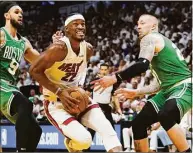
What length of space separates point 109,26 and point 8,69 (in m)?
13.7

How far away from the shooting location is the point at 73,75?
239 inches

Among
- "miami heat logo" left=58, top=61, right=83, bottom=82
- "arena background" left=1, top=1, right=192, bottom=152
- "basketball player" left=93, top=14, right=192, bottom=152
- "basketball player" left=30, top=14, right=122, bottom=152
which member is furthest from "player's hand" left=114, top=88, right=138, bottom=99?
"arena background" left=1, top=1, right=192, bottom=152

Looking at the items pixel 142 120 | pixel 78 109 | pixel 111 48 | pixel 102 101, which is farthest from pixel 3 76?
pixel 111 48

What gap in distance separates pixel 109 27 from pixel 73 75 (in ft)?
45.7

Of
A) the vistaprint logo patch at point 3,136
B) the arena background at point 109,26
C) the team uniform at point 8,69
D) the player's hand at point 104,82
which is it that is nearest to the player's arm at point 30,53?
the team uniform at point 8,69

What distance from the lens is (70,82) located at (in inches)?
241

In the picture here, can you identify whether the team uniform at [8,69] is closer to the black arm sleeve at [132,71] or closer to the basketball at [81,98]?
the basketball at [81,98]

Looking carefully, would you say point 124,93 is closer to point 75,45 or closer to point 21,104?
point 75,45

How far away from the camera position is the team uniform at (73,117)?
18.2ft

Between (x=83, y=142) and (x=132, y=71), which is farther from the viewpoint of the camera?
(x=132, y=71)

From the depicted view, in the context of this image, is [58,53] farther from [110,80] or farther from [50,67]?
[110,80]

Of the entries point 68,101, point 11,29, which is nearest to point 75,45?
point 68,101

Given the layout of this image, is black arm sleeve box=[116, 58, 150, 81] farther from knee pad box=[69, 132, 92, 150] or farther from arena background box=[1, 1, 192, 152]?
arena background box=[1, 1, 192, 152]

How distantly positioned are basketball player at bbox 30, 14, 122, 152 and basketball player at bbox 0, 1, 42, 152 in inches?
11.5
